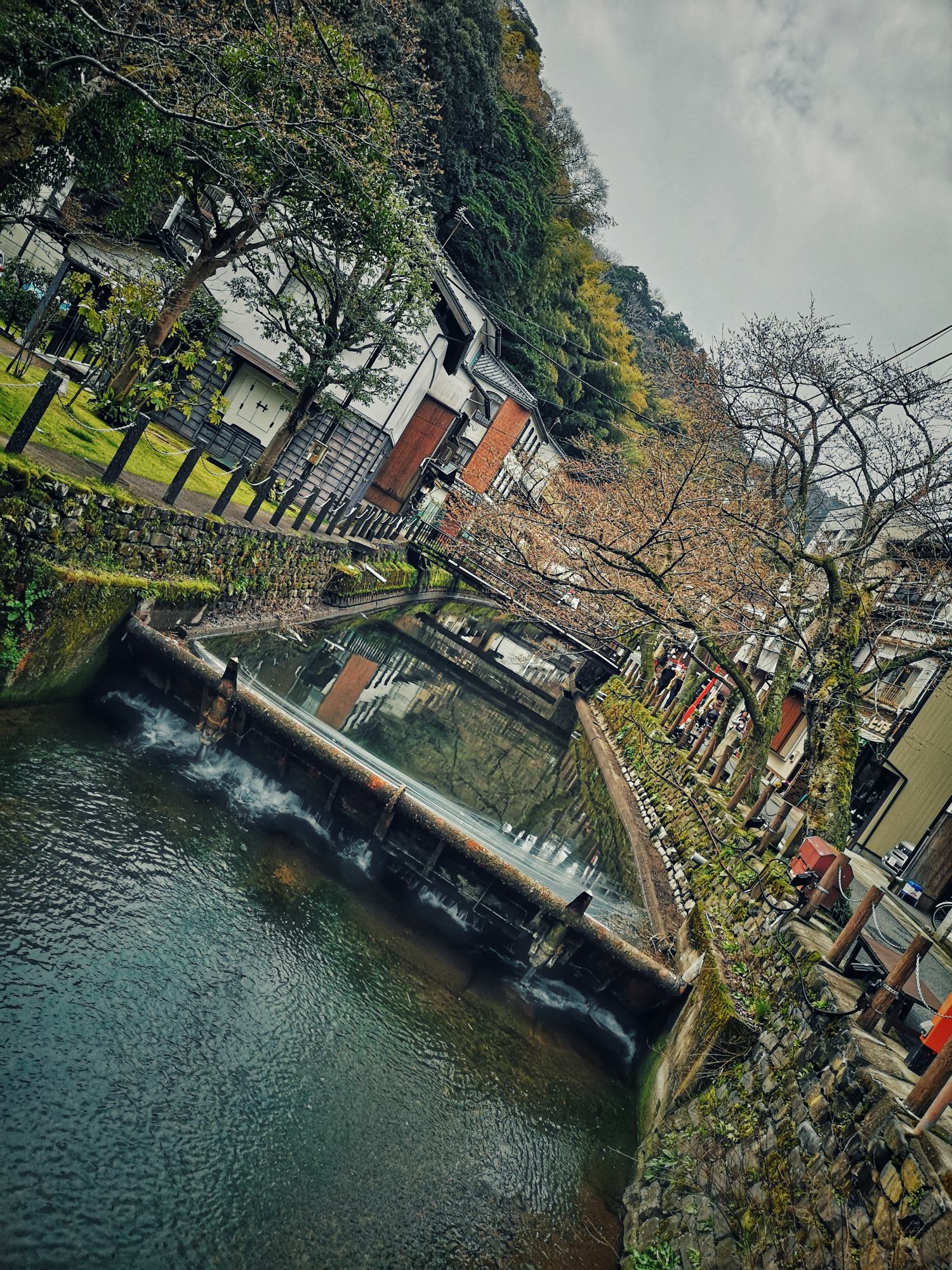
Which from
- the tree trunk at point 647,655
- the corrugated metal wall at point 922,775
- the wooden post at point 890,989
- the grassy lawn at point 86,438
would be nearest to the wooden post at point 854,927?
the wooden post at point 890,989

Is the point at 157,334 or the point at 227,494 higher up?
the point at 157,334

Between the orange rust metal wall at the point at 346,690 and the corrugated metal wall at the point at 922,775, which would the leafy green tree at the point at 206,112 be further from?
the corrugated metal wall at the point at 922,775

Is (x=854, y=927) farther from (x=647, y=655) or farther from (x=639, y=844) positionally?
(x=647, y=655)

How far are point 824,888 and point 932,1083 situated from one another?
4.14 m

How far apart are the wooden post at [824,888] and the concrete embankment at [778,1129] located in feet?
0.61

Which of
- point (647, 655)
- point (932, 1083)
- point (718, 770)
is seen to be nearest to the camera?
point (932, 1083)

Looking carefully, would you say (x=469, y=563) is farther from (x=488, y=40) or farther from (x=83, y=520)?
(x=83, y=520)

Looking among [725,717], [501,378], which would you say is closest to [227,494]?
[725,717]

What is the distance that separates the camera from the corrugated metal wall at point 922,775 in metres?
21.2

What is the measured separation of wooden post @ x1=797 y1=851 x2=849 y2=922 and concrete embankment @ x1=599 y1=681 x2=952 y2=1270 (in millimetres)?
185

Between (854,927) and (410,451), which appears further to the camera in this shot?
(410,451)

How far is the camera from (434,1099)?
305 inches

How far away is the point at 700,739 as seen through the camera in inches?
984

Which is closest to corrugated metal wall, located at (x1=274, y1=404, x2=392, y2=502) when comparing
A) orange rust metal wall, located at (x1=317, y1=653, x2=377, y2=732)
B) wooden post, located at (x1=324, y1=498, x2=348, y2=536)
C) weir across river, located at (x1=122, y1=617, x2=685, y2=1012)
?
wooden post, located at (x1=324, y1=498, x2=348, y2=536)
